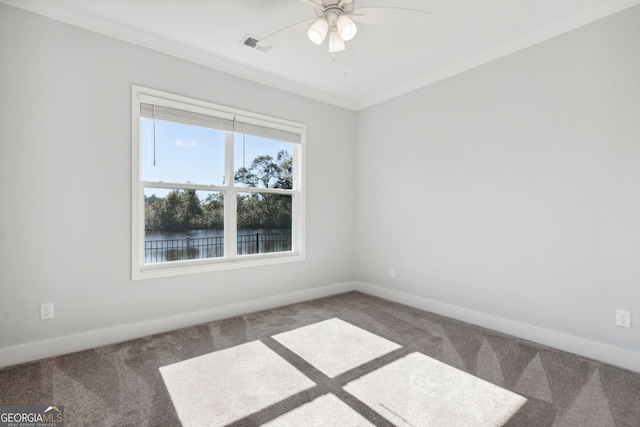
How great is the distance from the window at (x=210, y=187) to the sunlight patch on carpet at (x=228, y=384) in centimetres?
106

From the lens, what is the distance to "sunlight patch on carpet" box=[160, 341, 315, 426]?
1.79 meters

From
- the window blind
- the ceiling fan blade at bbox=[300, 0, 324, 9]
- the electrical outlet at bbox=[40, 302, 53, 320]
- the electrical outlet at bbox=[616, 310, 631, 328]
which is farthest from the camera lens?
the window blind

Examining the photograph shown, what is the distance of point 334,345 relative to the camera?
268 centimetres

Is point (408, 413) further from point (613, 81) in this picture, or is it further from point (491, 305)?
point (613, 81)

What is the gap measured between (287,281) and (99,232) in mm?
2070

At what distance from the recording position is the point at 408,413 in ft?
5.84

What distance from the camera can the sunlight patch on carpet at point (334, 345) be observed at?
2.36m

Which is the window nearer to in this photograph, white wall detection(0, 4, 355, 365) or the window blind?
the window blind

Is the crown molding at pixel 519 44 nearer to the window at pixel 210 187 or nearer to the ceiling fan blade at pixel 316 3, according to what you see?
the window at pixel 210 187

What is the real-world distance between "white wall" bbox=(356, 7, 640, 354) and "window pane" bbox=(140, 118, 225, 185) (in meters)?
2.27

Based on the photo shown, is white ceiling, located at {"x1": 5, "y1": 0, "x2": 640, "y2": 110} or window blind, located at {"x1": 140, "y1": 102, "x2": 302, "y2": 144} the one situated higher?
white ceiling, located at {"x1": 5, "y1": 0, "x2": 640, "y2": 110}

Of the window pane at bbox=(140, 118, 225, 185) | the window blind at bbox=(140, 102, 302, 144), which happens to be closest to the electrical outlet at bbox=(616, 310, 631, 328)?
the window blind at bbox=(140, 102, 302, 144)

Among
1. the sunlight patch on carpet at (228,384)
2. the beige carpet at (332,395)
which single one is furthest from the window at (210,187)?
the beige carpet at (332,395)

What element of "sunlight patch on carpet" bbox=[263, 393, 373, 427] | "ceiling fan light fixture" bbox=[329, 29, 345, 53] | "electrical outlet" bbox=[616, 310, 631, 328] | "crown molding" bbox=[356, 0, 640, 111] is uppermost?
"crown molding" bbox=[356, 0, 640, 111]
